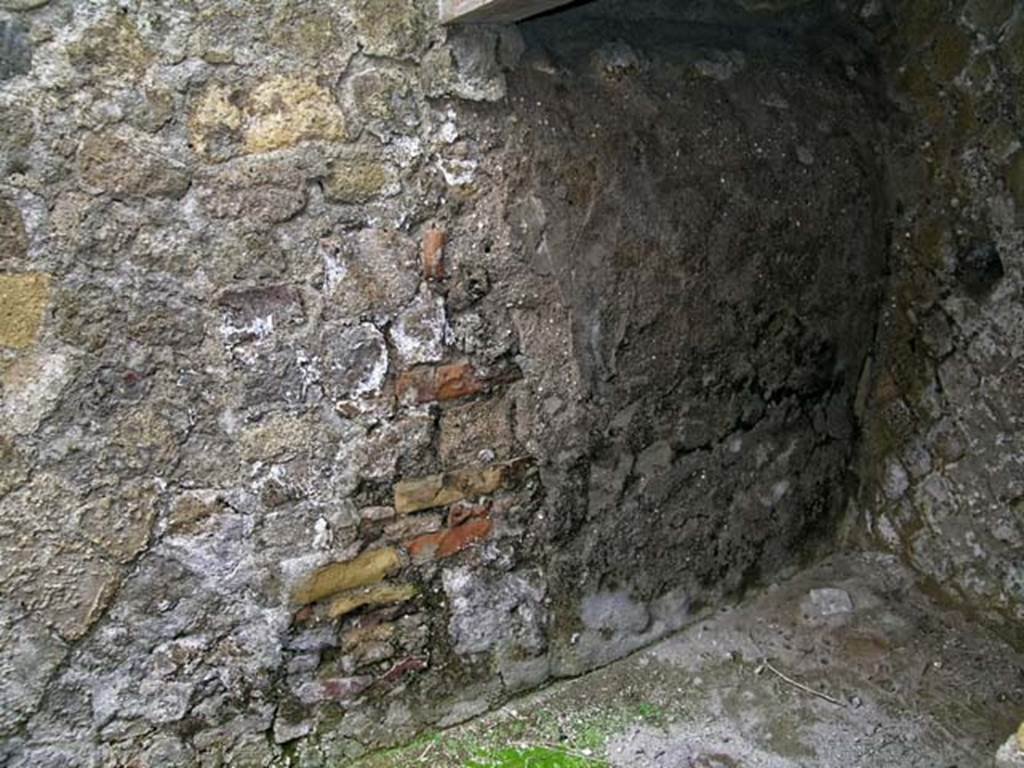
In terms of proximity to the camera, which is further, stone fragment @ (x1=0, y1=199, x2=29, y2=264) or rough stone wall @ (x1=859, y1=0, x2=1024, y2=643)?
rough stone wall @ (x1=859, y1=0, x2=1024, y2=643)

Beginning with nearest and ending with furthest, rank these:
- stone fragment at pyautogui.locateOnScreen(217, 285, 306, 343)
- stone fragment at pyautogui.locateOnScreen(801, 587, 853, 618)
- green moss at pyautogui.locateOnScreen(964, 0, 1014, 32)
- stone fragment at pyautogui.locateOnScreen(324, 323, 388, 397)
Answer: stone fragment at pyautogui.locateOnScreen(217, 285, 306, 343) → stone fragment at pyautogui.locateOnScreen(324, 323, 388, 397) → green moss at pyautogui.locateOnScreen(964, 0, 1014, 32) → stone fragment at pyautogui.locateOnScreen(801, 587, 853, 618)

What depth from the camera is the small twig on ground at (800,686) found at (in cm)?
208

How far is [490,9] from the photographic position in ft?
4.97

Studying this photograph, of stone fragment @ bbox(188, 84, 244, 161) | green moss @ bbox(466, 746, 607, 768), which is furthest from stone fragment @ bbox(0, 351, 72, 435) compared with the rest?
green moss @ bbox(466, 746, 607, 768)

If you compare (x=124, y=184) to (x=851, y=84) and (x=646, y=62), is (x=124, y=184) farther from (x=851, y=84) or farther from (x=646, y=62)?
(x=851, y=84)

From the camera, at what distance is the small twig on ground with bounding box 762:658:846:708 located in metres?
2.08

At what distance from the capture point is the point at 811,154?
2160mm

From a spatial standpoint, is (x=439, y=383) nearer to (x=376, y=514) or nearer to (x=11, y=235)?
(x=376, y=514)

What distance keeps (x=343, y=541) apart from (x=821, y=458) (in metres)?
1.36

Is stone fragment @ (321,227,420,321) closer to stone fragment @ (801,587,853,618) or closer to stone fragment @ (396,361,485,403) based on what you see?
stone fragment @ (396,361,485,403)

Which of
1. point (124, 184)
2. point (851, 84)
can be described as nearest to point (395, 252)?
point (124, 184)

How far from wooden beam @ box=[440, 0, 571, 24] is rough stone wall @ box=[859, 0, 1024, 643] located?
1.16m

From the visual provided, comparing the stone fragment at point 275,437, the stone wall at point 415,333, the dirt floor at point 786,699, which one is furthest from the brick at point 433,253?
the dirt floor at point 786,699

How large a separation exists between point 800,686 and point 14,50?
2007mm
